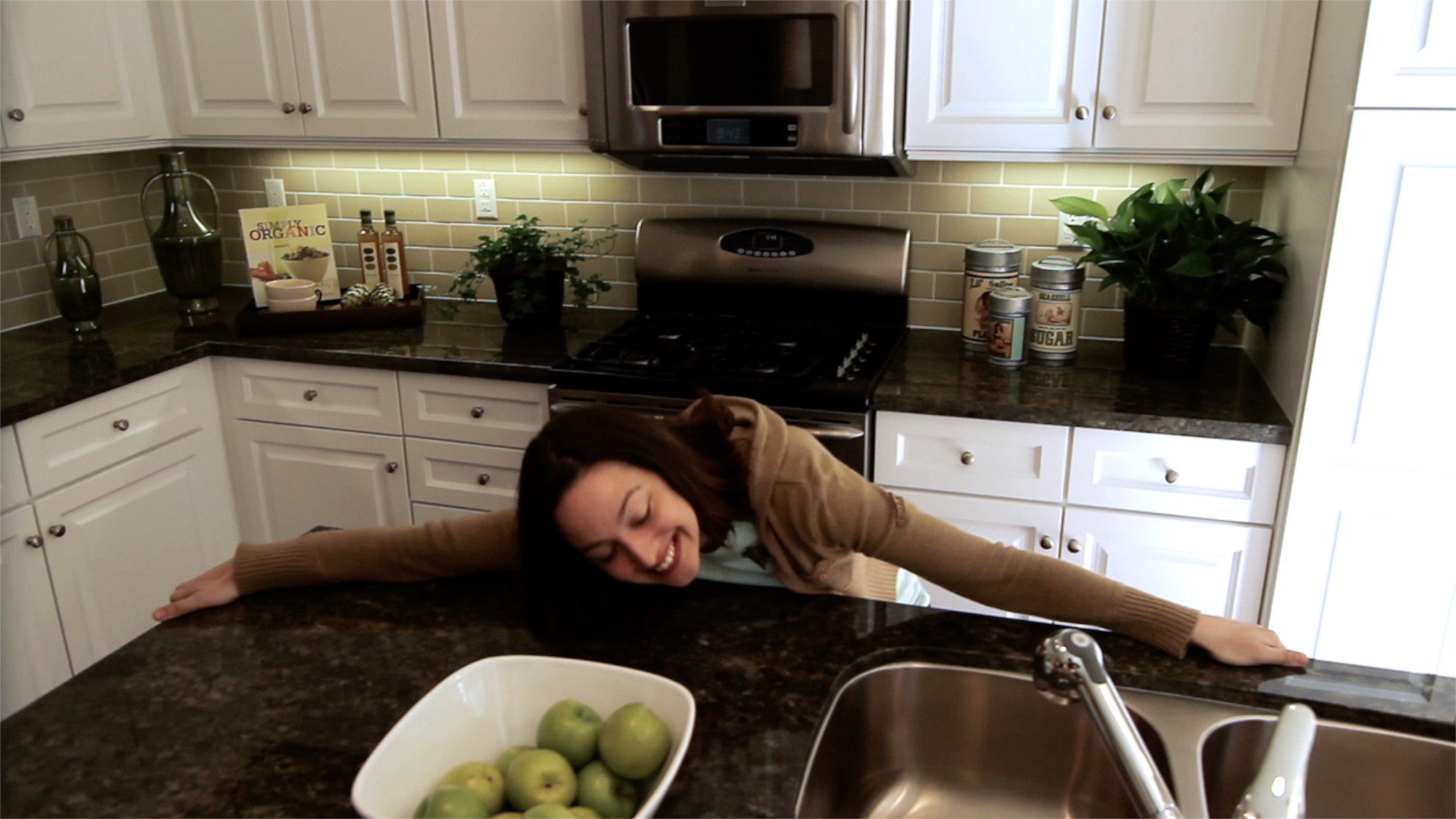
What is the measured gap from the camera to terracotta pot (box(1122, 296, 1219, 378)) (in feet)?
7.06

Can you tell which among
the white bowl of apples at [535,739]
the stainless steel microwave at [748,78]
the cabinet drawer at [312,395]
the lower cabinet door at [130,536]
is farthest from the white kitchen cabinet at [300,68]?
the white bowl of apples at [535,739]

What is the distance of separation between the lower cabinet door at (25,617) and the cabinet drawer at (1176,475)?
2.27 m

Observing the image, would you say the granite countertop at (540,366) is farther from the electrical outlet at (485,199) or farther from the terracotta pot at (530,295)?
the electrical outlet at (485,199)

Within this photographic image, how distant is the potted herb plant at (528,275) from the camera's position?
2.66 meters

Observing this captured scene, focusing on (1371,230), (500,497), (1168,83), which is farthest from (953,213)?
(500,497)

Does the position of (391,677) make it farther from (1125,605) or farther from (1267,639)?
(1267,639)

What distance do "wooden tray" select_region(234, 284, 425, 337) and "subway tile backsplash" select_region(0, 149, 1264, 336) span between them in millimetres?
347

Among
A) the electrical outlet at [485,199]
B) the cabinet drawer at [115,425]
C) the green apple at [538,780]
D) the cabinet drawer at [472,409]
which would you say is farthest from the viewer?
the electrical outlet at [485,199]

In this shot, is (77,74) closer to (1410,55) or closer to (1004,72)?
(1004,72)

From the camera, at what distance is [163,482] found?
2580mm

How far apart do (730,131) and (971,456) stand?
3.04 ft

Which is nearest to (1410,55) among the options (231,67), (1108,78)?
(1108,78)

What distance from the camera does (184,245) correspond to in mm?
2814

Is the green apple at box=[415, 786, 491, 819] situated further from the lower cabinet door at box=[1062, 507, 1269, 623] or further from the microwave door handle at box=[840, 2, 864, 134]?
the microwave door handle at box=[840, 2, 864, 134]
